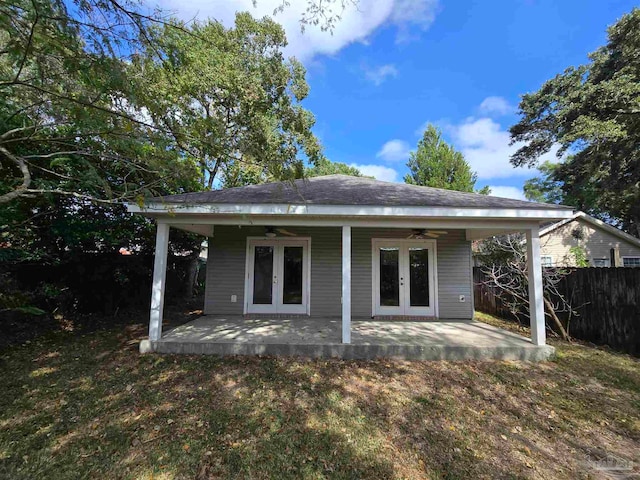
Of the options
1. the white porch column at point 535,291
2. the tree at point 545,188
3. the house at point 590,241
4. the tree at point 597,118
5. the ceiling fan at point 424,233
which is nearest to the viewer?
the white porch column at point 535,291

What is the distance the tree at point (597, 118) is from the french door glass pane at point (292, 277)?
1329cm

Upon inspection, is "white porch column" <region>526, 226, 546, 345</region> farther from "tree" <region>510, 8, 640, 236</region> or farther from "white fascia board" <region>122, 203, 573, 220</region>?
"tree" <region>510, 8, 640, 236</region>

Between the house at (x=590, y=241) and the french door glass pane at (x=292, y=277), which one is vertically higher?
the house at (x=590, y=241)

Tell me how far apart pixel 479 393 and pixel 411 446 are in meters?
1.55

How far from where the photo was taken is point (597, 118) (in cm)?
1293

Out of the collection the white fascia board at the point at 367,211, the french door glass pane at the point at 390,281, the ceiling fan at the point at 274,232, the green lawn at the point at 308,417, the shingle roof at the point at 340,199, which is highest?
the shingle roof at the point at 340,199

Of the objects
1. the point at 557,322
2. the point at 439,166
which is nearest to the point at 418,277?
the point at 557,322

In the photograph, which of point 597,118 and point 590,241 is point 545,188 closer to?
point 590,241

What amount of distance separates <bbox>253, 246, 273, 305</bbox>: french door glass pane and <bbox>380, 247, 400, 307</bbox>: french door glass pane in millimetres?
2791

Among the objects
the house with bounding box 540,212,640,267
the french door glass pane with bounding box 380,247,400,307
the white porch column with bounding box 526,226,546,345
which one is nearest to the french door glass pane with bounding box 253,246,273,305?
the french door glass pane with bounding box 380,247,400,307

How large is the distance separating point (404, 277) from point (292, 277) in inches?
110

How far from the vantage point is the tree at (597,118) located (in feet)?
39.9

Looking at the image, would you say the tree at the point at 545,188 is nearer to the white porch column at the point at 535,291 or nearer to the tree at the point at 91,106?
the white porch column at the point at 535,291

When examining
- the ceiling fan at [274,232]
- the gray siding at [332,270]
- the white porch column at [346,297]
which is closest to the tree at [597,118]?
the gray siding at [332,270]
